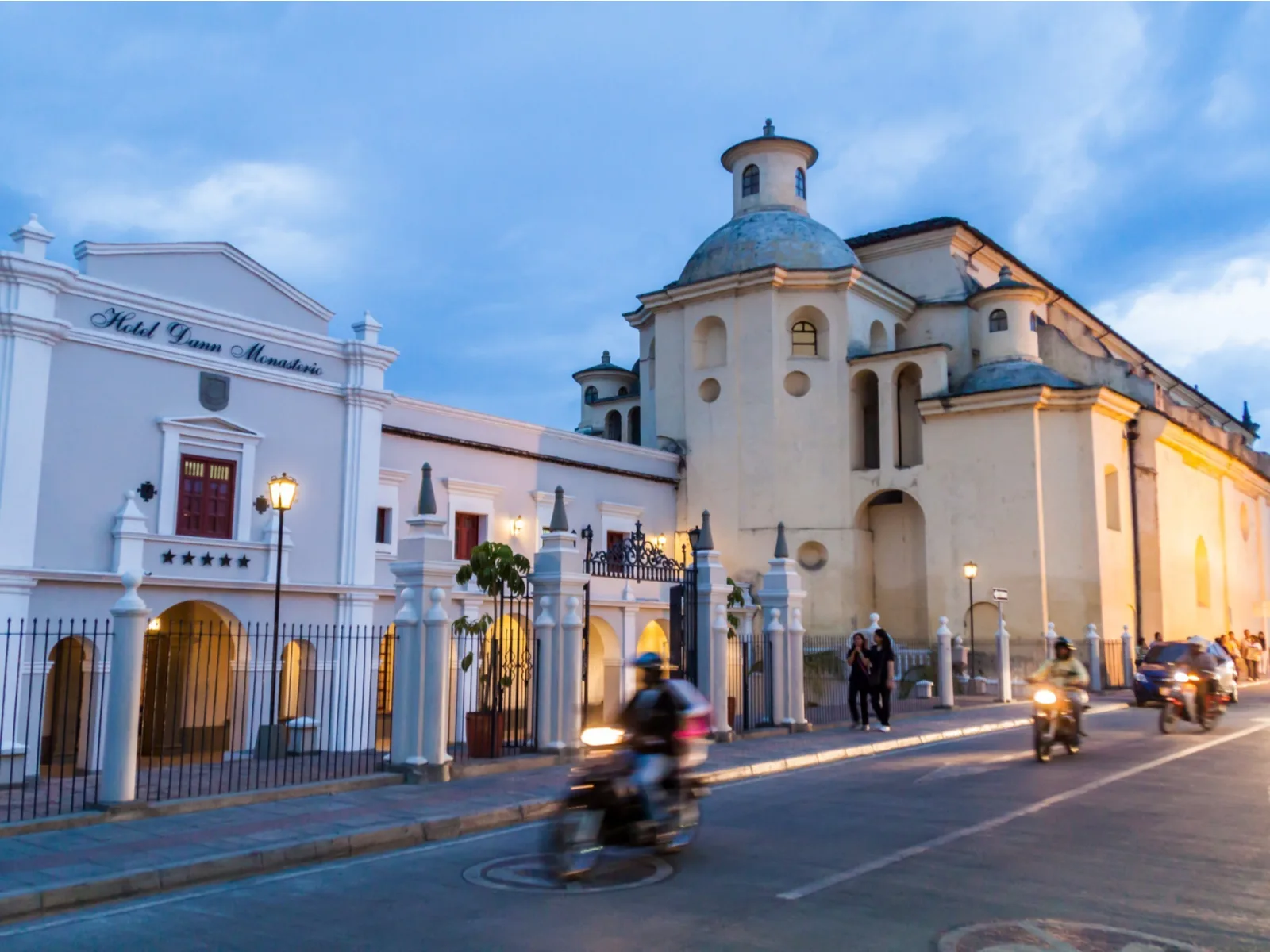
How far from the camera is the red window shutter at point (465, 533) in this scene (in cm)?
2686

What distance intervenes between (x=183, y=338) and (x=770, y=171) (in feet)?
74.4

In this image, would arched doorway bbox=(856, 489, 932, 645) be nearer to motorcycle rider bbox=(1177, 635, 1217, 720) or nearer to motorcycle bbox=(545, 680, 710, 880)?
motorcycle rider bbox=(1177, 635, 1217, 720)

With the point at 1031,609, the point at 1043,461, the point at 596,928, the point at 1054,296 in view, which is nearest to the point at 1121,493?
the point at 1043,461

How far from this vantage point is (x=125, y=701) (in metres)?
10.5

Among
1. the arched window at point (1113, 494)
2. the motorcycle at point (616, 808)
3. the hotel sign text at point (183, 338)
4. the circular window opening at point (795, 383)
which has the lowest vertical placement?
the motorcycle at point (616, 808)

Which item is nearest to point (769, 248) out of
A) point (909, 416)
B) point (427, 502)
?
point (909, 416)

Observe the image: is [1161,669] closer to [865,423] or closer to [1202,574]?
[865,423]

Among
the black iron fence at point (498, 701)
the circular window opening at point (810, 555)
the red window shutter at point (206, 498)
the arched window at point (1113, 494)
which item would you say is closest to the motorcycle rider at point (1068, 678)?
the black iron fence at point (498, 701)

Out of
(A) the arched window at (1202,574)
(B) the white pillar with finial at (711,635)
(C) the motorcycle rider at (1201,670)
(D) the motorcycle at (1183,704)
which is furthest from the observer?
(A) the arched window at (1202,574)

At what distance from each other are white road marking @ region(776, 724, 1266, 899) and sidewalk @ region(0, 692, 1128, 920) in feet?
12.6

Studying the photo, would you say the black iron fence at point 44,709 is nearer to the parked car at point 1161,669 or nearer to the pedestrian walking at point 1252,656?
the parked car at point 1161,669

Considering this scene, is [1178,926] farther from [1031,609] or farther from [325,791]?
[1031,609]

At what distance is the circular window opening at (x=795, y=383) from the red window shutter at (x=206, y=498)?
18.3 meters

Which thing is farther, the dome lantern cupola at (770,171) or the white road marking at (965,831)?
the dome lantern cupola at (770,171)
